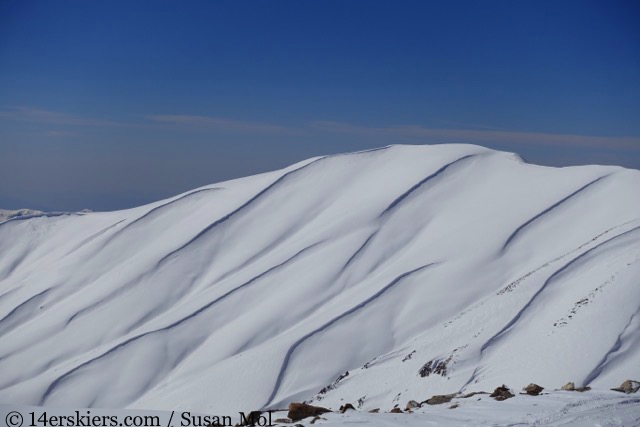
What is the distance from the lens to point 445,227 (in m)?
45.8

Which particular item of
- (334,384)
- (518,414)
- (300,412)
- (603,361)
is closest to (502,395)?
(518,414)

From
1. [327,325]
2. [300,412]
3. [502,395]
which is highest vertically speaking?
[327,325]

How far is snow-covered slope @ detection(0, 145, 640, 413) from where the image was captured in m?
29.0

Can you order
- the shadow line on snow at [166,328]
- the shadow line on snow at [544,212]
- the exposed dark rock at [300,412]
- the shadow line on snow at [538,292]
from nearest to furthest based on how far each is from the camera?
the exposed dark rock at [300,412], the shadow line on snow at [538,292], the shadow line on snow at [166,328], the shadow line on snow at [544,212]

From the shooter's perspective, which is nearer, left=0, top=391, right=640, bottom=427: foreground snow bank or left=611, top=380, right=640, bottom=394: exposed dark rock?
left=0, top=391, right=640, bottom=427: foreground snow bank

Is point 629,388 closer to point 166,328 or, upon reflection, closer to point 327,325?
point 327,325

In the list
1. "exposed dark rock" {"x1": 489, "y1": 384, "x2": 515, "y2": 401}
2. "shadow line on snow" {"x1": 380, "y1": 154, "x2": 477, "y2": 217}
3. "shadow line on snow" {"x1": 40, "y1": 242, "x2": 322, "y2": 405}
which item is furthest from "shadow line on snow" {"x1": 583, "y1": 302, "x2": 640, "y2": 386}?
"shadow line on snow" {"x1": 40, "y1": 242, "x2": 322, "y2": 405}

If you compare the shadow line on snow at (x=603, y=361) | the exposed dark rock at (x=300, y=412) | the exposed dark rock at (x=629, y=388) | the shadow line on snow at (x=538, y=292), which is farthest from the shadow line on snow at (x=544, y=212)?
the exposed dark rock at (x=300, y=412)

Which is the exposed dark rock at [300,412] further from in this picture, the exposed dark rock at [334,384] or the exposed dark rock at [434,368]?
the exposed dark rock at [334,384]

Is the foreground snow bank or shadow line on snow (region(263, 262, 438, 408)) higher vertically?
shadow line on snow (region(263, 262, 438, 408))

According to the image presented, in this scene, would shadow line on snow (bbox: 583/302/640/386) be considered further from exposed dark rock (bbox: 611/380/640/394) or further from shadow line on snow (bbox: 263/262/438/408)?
shadow line on snow (bbox: 263/262/438/408)

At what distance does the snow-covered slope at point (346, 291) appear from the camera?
95.0 ft

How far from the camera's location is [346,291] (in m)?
42.6

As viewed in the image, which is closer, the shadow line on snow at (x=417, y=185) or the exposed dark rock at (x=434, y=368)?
the exposed dark rock at (x=434, y=368)
